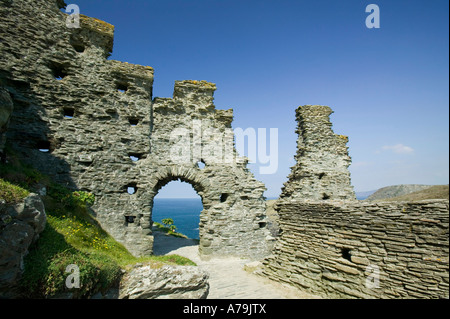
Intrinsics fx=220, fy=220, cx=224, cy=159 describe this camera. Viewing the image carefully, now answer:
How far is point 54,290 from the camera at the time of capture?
4.88 m

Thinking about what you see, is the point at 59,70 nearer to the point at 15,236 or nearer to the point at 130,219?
the point at 130,219

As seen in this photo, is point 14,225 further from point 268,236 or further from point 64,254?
point 268,236

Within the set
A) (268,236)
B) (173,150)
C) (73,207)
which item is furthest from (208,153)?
(73,207)

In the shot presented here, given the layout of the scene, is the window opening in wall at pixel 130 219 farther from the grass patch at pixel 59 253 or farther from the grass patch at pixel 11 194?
the grass patch at pixel 11 194

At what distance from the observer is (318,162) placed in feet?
50.8

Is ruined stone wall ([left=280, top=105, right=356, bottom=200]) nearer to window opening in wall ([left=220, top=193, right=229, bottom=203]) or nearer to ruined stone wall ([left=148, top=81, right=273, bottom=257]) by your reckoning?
ruined stone wall ([left=148, top=81, right=273, bottom=257])

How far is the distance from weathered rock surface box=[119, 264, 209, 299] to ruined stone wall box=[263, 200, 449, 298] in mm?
3577

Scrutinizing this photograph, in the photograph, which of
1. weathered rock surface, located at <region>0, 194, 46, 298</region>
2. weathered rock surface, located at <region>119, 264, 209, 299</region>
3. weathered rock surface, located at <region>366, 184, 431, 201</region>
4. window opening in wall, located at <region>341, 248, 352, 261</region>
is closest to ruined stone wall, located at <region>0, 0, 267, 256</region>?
weathered rock surface, located at <region>119, 264, 209, 299</region>

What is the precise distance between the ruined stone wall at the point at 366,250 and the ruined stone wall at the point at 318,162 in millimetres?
6468

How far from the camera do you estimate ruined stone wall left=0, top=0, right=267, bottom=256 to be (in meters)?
11.2

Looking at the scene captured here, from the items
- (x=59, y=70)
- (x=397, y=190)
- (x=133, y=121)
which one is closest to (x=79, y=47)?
(x=59, y=70)

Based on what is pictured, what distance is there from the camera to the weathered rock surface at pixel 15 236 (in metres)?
4.45

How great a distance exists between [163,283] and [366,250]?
6.16 m
